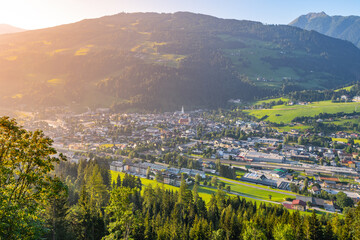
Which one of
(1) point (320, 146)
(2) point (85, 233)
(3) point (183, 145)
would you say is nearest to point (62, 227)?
(2) point (85, 233)

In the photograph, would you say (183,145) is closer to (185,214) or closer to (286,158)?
(286,158)

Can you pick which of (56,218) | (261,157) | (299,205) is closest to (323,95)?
(261,157)

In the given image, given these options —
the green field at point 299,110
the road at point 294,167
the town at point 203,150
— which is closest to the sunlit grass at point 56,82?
the town at point 203,150

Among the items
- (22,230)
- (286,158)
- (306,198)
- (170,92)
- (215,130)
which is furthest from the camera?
(170,92)

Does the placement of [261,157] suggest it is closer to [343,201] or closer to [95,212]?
[343,201]

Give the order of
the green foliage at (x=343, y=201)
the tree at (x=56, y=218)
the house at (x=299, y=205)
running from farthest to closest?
the green foliage at (x=343, y=201) < the house at (x=299, y=205) < the tree at (x=56, y=218)

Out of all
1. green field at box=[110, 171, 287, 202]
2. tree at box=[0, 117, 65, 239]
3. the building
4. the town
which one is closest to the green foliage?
the town

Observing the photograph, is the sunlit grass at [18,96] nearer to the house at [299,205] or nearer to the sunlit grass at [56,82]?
the sunlit grass at [56,82]
